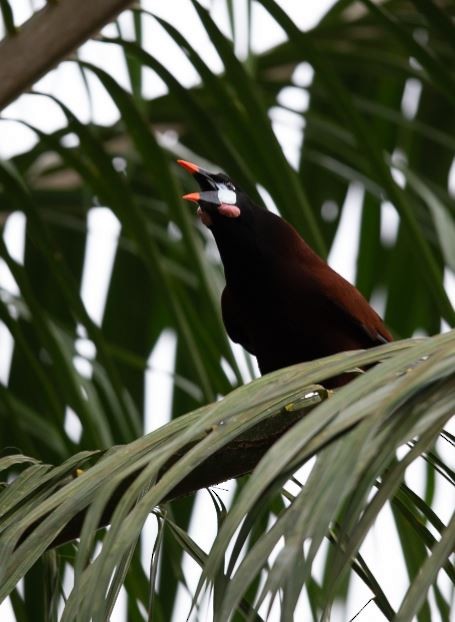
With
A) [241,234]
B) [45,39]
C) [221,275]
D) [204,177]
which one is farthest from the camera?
[221,275]

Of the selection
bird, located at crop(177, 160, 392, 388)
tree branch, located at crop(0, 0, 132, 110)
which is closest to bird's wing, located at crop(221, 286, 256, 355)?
bird, located at crop(177, 160, 392, 388)

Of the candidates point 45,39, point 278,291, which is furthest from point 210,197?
point 45,39

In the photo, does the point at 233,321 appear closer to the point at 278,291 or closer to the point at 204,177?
the point at 278,291

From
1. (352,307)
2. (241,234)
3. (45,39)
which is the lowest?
(352,307)

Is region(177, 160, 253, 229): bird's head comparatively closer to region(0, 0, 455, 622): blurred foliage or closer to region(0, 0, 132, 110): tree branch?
region(0, 0, 455, 622): blurred foliage

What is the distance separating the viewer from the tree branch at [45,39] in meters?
1.33

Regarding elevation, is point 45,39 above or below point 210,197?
above

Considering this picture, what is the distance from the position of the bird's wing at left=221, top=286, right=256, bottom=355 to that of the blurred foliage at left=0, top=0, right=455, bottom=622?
4cm

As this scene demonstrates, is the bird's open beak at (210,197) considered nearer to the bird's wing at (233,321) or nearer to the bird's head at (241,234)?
the bird's head at (241,234)

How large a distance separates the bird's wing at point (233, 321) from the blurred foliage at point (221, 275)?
39 millimetres

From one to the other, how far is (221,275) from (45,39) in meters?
0.57

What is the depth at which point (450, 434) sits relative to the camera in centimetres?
82

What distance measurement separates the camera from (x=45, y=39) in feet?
4.43

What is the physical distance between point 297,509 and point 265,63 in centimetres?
171
